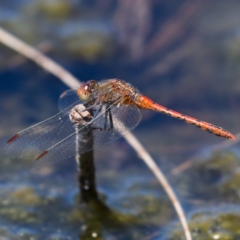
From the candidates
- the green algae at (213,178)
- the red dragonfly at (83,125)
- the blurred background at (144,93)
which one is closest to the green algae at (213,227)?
the blurred background at (144,93)

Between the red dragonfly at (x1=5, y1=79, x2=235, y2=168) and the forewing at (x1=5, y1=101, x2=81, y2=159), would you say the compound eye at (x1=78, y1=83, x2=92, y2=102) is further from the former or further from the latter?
the forewing at (x1=5, y1=101, x2=81, y2=159)

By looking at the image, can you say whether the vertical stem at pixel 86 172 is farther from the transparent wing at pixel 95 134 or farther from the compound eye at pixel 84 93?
the compound eye at pixel 84 93

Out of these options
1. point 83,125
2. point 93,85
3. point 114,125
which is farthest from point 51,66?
point 83,125

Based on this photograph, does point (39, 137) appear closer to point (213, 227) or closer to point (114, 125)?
point (114, 125)

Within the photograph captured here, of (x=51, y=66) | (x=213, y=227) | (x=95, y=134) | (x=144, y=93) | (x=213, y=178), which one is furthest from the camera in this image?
(x=144, y=93)

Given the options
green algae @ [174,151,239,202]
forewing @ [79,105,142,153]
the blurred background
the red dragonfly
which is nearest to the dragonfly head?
the red dragonfly

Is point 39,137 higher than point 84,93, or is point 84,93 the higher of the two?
point 84,93
